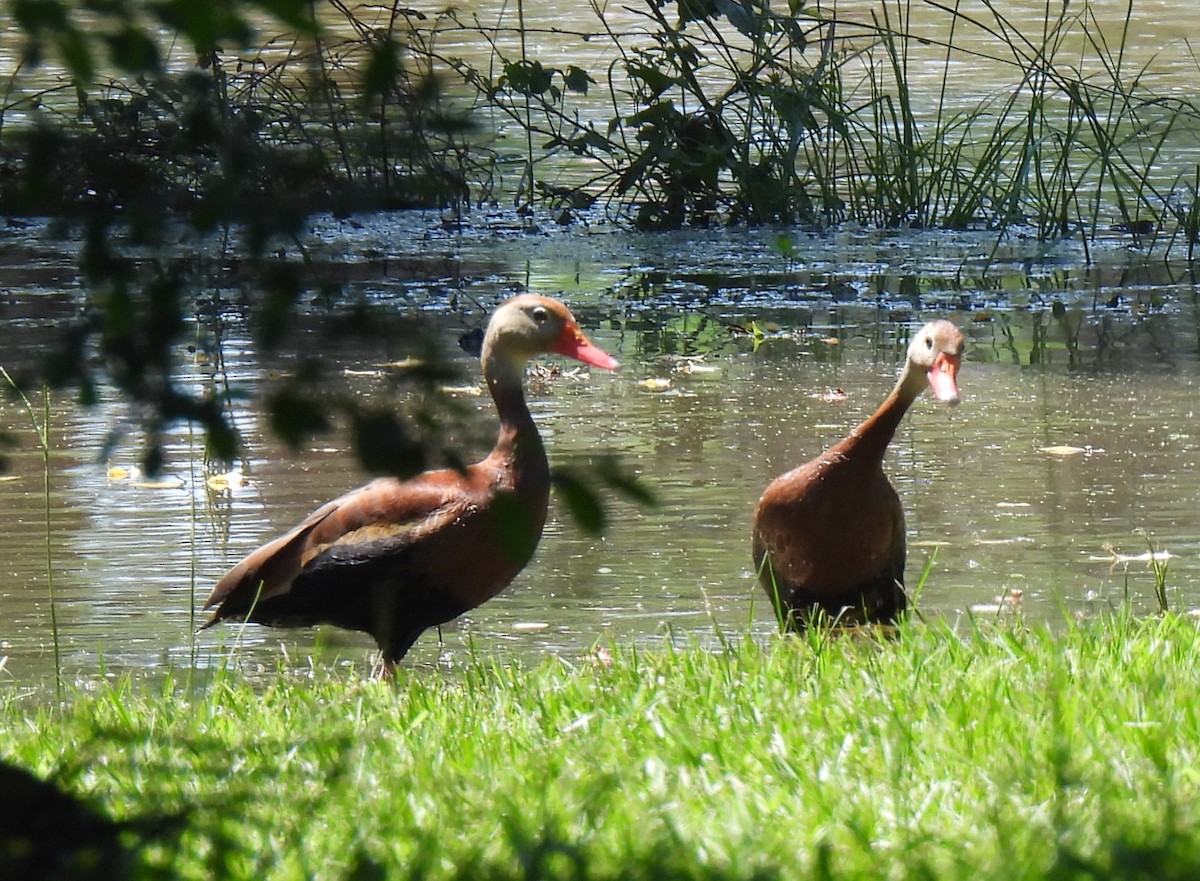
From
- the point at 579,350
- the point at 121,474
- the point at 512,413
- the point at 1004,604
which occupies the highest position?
the point at 579,350

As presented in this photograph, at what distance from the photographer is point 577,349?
222 inches

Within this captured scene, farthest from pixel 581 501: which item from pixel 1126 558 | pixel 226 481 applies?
pixel 226 481

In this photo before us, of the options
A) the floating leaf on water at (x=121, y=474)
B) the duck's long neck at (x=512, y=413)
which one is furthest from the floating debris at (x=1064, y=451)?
the floating leaf on water at (x=121, y=474)

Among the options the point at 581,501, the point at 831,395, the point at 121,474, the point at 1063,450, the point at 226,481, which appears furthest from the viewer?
the point at 831,395

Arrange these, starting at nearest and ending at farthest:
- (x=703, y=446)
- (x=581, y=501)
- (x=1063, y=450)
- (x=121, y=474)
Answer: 1. (x=581, y=501)
2. (x=121, y=474)
3. (x=1063, y=450)
4. (x=703, y=446)

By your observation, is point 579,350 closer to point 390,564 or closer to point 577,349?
point 577,349

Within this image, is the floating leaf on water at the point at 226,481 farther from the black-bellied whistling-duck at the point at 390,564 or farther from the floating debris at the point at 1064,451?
the floating debris at the point at 1064,451

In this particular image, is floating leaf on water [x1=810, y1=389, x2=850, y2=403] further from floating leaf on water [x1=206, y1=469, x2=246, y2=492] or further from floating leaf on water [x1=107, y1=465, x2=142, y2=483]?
floating leaf on water [x1=107, y1=465, x2=142, y2=483]

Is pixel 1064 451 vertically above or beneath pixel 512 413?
beneath

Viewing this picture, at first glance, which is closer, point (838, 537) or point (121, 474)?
point (838, 537)

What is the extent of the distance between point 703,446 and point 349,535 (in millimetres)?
2038

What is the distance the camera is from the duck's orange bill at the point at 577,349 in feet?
18.3

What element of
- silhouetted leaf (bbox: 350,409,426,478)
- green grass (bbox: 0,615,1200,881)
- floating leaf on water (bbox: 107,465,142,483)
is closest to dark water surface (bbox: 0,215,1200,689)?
floating leaf on water (bbox: 107,465,142,483)

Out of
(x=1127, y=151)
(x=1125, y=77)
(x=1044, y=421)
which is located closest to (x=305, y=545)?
(x=1044, y=421)
